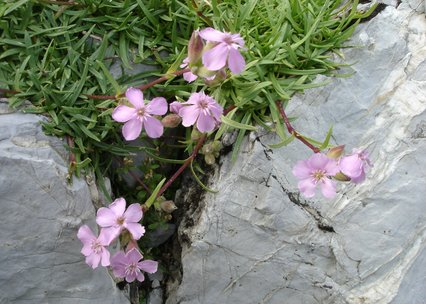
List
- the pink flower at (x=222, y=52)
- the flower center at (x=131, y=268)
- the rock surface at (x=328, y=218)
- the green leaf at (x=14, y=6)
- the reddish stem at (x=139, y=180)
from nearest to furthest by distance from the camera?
the pink flower at (x=222, y=52), the flower center at (x=131, y=268), the rock surface at (x=328, y=218), the green leaf at (x=14, y=6), the reddish stem at (x=139, y=180)

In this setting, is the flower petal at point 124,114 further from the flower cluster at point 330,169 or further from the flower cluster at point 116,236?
the flower cluster at point 330,169

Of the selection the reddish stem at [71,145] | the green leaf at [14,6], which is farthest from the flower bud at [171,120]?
the green leaf at [14,6]

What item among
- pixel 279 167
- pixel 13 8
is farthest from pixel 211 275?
pixel 13 8

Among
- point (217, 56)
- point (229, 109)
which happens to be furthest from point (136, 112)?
point (229, 109)

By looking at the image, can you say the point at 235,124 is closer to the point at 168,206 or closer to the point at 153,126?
the point at 153,126

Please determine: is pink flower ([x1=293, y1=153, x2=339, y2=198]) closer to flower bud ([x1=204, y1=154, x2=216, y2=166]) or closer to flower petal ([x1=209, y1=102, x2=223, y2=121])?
flower petal ([x1=209, y1=102, x2=223, y2=121])

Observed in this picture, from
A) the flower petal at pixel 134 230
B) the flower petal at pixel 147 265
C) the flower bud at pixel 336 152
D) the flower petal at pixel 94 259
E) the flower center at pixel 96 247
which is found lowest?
the flower petal at pixel 147 265

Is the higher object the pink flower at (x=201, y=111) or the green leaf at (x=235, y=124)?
the pink flower at (x=201, y=111)
